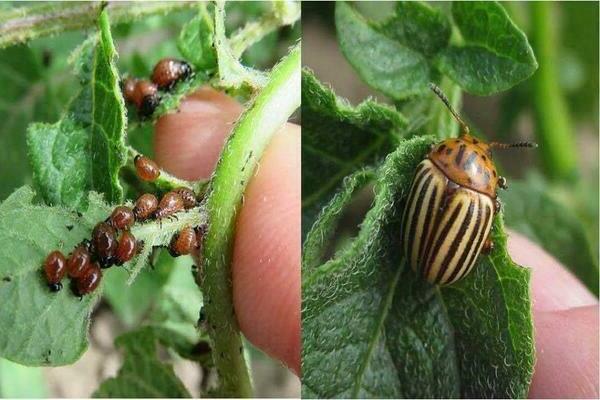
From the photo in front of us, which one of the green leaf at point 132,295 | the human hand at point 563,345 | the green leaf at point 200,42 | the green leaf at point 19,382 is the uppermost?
the green leaf at point 200,42

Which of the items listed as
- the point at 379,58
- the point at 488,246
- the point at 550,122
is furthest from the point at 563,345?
the point at 550,122

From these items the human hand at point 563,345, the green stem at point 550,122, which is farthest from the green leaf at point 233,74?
the green stem at point 550,122

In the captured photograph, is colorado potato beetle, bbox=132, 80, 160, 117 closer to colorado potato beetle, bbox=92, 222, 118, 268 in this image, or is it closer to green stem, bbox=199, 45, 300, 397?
Result: green stem, bbox=199, 45, 300, 397

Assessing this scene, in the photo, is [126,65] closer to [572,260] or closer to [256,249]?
[256,249]

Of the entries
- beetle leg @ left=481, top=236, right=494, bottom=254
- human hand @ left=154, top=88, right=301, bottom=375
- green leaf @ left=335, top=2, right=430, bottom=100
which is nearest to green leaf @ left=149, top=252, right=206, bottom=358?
human hand @ left=154, top=88, right=301, bottom=375

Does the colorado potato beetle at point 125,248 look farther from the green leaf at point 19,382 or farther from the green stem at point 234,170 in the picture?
the green leaf at point 19,382

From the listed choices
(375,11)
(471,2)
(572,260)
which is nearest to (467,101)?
(572,260)

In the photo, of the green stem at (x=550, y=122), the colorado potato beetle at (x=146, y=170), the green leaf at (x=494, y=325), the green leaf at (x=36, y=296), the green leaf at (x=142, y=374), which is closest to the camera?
the green leaf at (x=36, y=296)
